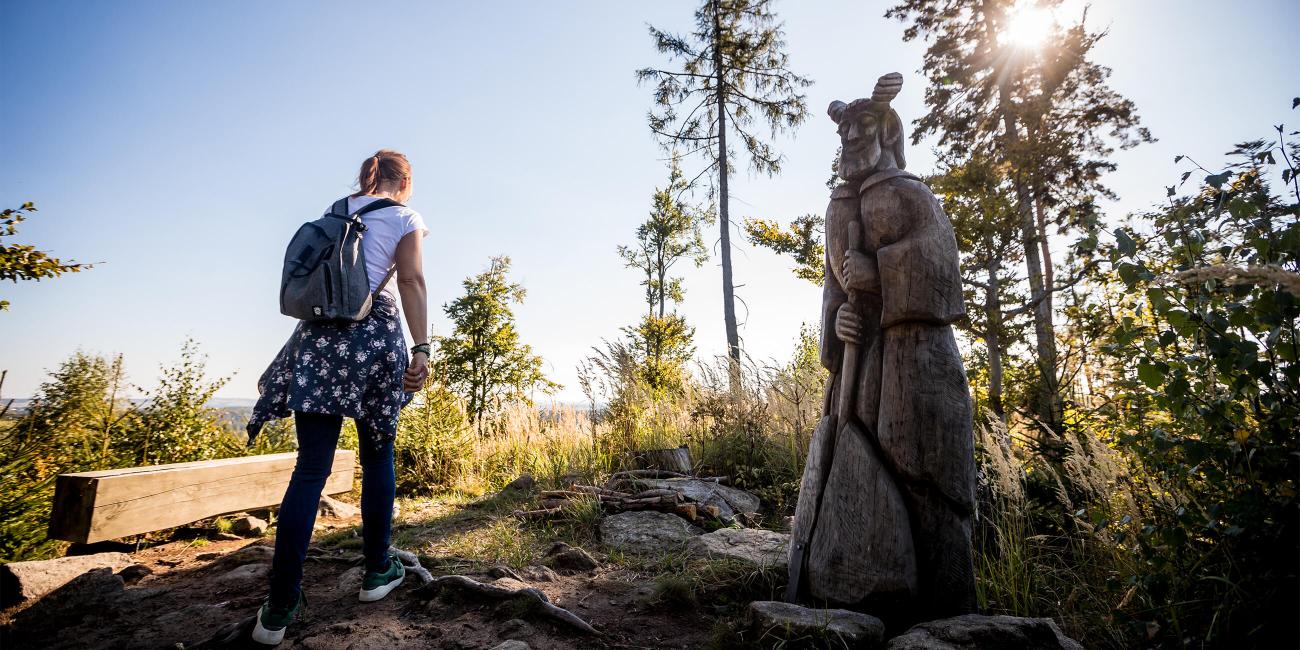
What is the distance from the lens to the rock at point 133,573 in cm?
341

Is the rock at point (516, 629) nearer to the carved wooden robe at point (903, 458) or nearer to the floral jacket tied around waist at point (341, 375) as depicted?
the floral jacket tied around waist at point (341, 375)

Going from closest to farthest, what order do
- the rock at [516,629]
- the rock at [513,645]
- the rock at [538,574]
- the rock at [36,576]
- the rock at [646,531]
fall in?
1. the rock at [513,645]
2. the rock at [516,629]
3. the rock at [36,576]
4. the rock at [538,574]
5. the rock at [646,531]

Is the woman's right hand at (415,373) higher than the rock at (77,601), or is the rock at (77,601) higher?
the woman's right hand at (415,373)

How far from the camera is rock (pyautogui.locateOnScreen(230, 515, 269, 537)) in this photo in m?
4.72

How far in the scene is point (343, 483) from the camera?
226 inches

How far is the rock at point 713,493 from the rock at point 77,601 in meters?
3.48

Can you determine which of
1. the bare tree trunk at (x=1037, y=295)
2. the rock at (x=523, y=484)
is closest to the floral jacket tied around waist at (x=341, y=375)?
the rock at (x=523, y=484)

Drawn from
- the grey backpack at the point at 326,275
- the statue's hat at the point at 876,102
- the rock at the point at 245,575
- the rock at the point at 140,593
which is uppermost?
the statue's hat at the point at 876,102

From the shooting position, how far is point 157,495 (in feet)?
12.8

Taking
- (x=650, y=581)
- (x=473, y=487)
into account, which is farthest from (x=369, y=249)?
(x=473, y=487)

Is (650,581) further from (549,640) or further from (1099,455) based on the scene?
(1099,455)

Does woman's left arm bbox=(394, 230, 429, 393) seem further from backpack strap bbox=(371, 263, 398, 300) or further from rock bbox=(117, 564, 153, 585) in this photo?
rock bbox=(117, 564, 153, 585)

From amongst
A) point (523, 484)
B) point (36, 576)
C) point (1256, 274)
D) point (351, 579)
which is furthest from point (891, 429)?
point (36, 576)

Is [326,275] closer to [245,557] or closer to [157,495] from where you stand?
[245,557]
